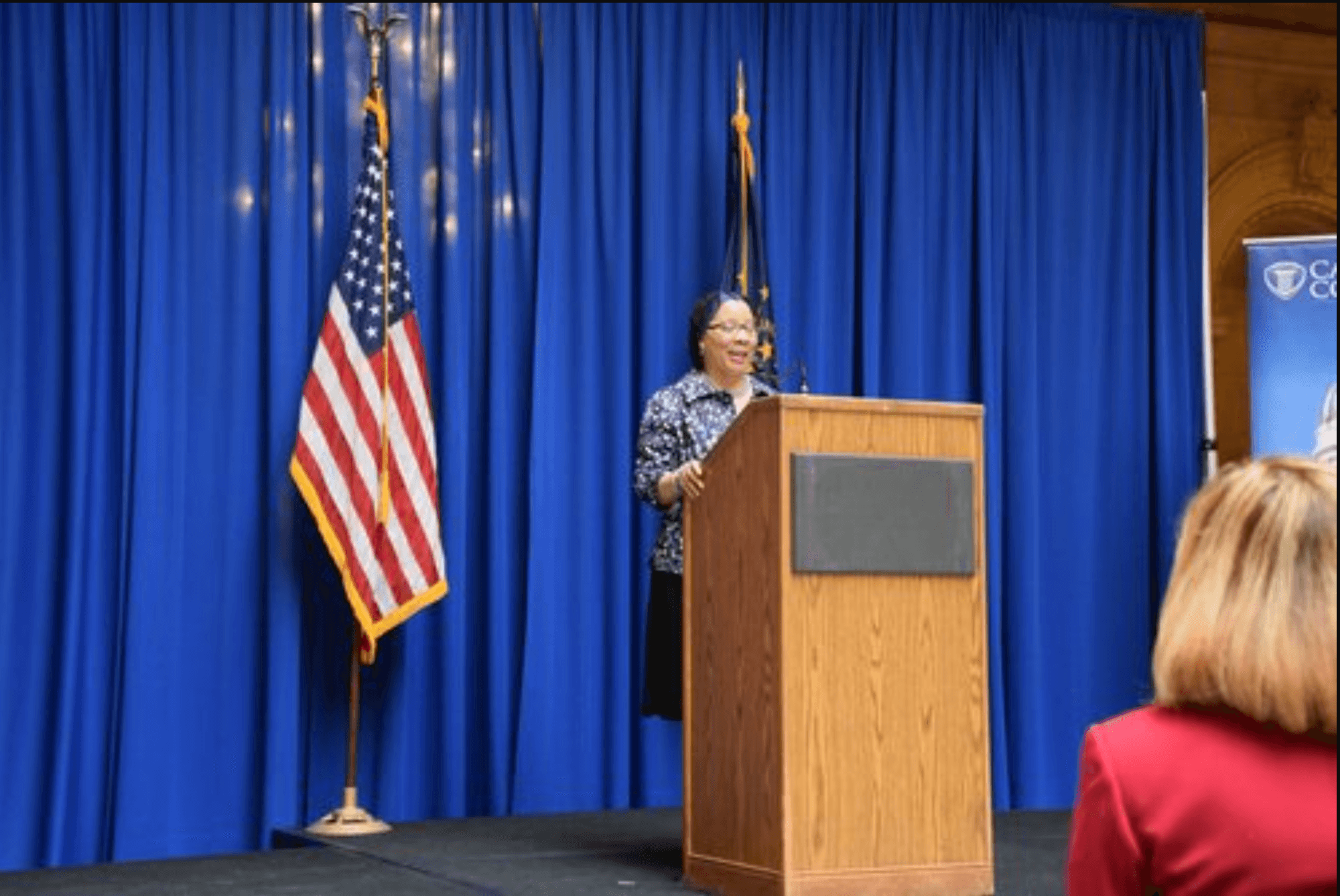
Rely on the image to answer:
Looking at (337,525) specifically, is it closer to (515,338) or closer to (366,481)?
(366,481)

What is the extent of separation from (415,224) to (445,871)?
2.34 meters

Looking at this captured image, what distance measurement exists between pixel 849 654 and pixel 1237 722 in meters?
2.66

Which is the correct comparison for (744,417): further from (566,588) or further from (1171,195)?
(1171,195)

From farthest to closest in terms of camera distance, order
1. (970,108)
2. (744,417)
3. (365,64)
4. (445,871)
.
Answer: (970,108), (365,64), (445,871), (744,417)

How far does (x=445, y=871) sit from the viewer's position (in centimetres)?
450

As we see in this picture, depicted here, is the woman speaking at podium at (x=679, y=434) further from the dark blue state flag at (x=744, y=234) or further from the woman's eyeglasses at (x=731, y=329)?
the dark blue state flag at (x=744, y=234)

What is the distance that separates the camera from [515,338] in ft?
20.4

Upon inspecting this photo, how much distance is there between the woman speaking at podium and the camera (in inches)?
183

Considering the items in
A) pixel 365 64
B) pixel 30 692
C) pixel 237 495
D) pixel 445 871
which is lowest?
pixel 445 871

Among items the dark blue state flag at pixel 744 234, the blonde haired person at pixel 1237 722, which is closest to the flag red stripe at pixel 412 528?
the dark blue state flag at pixel 744 234

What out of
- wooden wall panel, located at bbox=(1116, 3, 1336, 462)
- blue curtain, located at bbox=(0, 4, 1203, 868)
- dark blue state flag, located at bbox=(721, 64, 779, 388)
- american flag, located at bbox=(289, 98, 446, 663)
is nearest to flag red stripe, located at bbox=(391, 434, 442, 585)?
american flag, located at bbox=(289, 98, 446, 663)

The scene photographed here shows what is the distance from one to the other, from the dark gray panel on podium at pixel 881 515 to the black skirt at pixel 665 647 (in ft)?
3.11

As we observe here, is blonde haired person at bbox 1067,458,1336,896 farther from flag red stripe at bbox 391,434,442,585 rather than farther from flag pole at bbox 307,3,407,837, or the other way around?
flag red stripe at bbox 391,434,442,585

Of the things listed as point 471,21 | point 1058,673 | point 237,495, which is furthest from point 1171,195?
point 237,495
